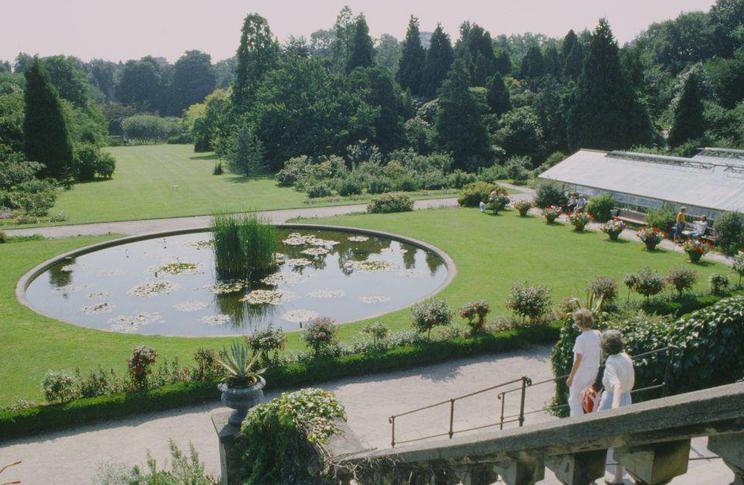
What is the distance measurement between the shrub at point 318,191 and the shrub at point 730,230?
22479 millimetres

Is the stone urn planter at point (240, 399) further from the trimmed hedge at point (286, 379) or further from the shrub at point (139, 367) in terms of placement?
the shrub at point (139, 367)

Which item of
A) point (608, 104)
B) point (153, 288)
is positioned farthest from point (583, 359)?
point (608, 104)

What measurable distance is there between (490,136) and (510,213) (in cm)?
2054

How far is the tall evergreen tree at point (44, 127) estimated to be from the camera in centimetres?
4084

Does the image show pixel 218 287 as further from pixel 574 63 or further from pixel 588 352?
pixel 574 63

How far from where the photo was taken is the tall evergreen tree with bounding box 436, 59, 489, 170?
157 feet

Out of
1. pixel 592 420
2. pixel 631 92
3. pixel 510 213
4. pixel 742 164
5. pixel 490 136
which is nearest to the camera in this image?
pixel 592 420

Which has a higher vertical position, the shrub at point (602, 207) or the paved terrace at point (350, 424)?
the shrub at point (602, 207)

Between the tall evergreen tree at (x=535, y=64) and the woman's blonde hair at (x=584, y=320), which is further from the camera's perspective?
the tall evergreen tree at (x=535, y=64)

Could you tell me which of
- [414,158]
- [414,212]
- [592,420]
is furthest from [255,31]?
[592,420]

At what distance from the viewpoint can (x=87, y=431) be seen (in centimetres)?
1102

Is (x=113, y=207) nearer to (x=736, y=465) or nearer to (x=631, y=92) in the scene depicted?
(x=736, y=465)

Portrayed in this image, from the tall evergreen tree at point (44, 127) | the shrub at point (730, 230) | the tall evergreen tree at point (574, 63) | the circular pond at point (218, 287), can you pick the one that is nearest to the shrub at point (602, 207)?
the shrub at point (730, 230)

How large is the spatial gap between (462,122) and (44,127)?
105 ft
